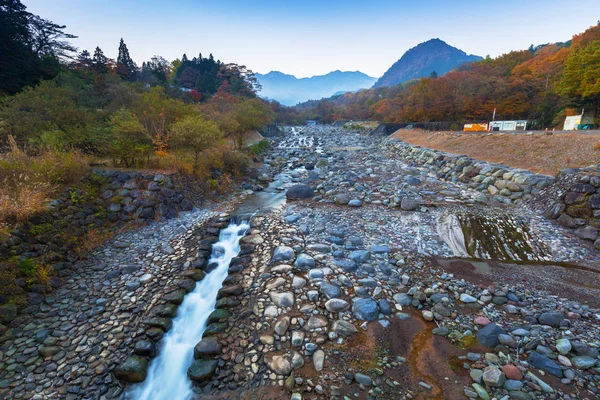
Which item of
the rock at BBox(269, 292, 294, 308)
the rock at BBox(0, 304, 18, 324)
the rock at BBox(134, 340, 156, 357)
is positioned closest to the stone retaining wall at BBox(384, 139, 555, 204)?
the rock at BBox(269, 292, 294, 308)

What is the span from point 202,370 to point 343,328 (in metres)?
2.54

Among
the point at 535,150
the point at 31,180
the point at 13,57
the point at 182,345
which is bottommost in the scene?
the point at 182,345

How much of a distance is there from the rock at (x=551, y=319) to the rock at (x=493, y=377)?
5.91ft

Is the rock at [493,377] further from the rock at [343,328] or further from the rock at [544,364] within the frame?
the rock at [343,328]

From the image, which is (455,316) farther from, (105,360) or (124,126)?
(124,126)

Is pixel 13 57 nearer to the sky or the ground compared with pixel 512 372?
nearer to the sky

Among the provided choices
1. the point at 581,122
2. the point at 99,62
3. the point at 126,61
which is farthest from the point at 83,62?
the point at 581,122

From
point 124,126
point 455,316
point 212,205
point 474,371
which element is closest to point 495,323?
point 455,316

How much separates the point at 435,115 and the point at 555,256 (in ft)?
114

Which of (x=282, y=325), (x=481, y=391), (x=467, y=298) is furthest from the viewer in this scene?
(x=467, y=298)

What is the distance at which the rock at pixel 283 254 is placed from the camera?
702 cm

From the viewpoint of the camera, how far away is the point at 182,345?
4.99 meters

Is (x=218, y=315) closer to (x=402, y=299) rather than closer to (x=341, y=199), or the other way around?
(x=402, y=299)

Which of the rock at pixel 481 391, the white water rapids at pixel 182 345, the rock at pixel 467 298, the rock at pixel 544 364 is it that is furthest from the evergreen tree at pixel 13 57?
the rock at pixel 544 364
